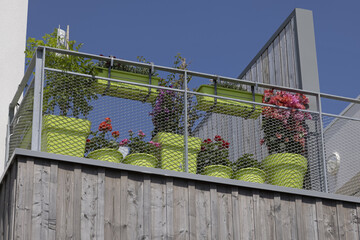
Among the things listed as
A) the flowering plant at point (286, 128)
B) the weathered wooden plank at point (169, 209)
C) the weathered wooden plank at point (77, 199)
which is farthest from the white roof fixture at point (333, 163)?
the weathered wooden plank at point (77, 199)

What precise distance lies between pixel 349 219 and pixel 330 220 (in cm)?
26

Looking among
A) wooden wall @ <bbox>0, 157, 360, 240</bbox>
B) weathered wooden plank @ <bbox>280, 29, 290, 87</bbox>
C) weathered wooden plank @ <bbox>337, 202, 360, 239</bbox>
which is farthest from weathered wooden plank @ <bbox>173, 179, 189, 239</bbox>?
weathered wooden plank @ <bbox>280, 29, 290, 87</bbox>

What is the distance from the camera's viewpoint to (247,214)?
8016 millimetres

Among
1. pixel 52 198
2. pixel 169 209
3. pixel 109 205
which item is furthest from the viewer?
pixel 169 209

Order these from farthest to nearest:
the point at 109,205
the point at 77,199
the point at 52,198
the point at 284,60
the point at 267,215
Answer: the point at 284,60
the point at 267,215
the point at 109,205
the point at 77,199
the point at 52,198

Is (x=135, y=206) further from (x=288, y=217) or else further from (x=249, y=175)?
(x=288, y=217)

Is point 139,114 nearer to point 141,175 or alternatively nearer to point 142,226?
point 141,175

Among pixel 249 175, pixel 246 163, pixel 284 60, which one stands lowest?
pixel 249 175

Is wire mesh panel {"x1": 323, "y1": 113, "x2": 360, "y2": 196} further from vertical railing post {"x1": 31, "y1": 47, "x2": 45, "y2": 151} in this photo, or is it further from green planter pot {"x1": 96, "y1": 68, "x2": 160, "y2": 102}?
vertical railing post {"x1": 31, "y1": 47, "x2": 45, "y2": 151}

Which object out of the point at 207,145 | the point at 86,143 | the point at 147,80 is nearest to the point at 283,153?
the point at 207,145

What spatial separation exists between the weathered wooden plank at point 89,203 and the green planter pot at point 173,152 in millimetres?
844

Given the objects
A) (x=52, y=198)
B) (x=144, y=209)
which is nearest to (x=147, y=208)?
(x=144, y=209)

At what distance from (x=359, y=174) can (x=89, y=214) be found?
3.51 metres

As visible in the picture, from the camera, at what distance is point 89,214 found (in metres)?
7.30
